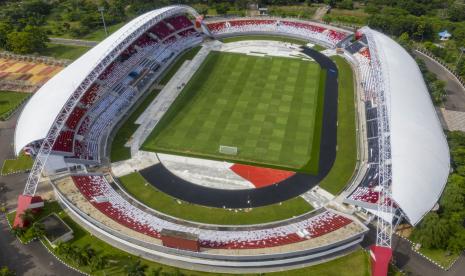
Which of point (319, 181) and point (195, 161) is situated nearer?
point (319, 181)

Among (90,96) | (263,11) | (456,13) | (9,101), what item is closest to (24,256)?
(90,96)

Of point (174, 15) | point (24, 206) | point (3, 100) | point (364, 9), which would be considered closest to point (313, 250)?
point (24, 206)

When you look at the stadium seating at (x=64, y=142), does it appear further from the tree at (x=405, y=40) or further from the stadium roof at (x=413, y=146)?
the tree at (x=405, y=40)

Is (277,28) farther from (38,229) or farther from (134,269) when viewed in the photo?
(134,269)

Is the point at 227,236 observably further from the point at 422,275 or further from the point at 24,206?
the point at 24,206

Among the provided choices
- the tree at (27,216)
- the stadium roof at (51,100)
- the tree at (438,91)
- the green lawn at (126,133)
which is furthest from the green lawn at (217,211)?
the tree at (438,91)

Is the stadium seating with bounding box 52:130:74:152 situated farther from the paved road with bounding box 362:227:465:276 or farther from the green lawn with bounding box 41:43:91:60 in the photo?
the paved road with bounding box 362:227:465:276

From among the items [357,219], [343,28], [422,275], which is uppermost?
[343,28]
